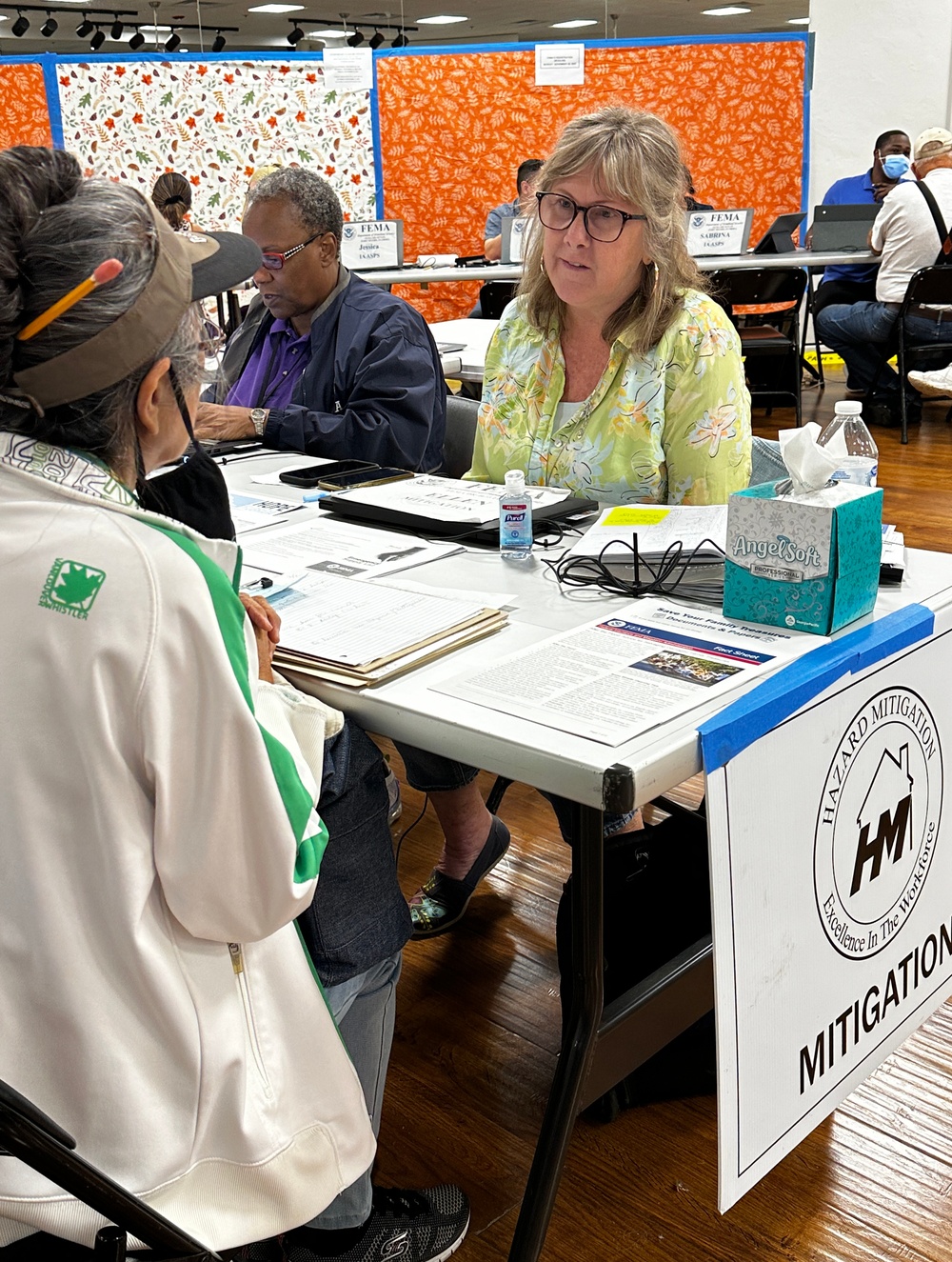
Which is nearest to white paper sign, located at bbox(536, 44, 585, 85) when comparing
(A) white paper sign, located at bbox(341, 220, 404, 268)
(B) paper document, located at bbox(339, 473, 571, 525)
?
(A) white paper sign, located at bbox(341, 220, 404, 268)

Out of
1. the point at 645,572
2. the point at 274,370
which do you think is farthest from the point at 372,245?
the point at 645,572

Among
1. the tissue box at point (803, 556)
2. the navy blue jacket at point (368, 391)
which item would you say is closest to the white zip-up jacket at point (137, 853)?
the tissue box at point (803, 556)

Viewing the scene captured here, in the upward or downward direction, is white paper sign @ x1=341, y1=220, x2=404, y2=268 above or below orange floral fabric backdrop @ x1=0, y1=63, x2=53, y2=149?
below

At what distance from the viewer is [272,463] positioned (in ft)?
7.97

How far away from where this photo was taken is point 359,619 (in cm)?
143

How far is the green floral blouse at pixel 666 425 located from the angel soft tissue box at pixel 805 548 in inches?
25.5

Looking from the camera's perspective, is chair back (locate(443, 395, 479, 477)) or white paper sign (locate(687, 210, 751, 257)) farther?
white paper sign (locate(687, 210, 751, 257))

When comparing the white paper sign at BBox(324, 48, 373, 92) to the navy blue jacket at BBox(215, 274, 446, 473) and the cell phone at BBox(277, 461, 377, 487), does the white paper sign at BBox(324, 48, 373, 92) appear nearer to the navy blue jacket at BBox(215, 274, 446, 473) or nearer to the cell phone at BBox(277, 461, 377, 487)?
the navy blue jacket at BBox(215, 274, 446, 473)

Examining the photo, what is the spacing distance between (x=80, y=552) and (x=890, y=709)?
3.22 feet

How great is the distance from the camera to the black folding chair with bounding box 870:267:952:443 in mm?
5898

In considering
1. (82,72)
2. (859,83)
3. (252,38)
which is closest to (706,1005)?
(82,72)

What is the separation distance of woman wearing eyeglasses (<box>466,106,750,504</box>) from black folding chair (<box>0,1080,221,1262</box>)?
1.46 meters

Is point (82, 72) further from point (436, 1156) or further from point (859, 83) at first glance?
point (436, 1156)

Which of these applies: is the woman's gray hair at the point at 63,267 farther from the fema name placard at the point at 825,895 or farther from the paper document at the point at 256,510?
the paper document at the point at 256,510
